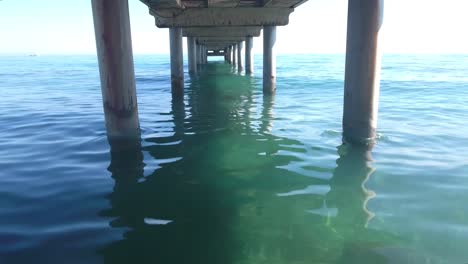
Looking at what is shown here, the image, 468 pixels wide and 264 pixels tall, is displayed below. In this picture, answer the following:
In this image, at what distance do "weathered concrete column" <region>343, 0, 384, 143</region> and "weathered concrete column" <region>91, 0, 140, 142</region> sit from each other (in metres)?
4.42

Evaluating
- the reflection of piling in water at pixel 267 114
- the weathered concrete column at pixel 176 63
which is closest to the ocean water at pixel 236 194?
the reflection of piling in water at pixel 267 114

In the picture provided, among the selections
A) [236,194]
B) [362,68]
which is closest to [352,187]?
[236,194]

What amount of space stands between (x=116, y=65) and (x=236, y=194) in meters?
3.48

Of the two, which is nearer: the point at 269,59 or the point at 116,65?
the point at 116,65

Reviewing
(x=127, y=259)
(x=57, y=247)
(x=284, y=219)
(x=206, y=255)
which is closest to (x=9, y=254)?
(x=57, y=247)

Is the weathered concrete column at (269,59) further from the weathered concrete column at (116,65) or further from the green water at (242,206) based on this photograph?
the weathered concrete column at (116,65)

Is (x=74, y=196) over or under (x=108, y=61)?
under

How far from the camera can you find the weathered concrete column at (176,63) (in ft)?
54.2

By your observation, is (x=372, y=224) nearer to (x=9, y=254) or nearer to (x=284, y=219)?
(x=284, y=219)

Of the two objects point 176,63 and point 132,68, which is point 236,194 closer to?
point 132,68

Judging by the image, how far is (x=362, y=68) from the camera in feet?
22.4

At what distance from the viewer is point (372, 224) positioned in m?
4.28

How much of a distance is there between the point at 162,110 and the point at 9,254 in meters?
9.59

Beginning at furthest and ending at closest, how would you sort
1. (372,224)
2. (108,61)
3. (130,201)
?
(108,61) < (130,201) < (372,224)
